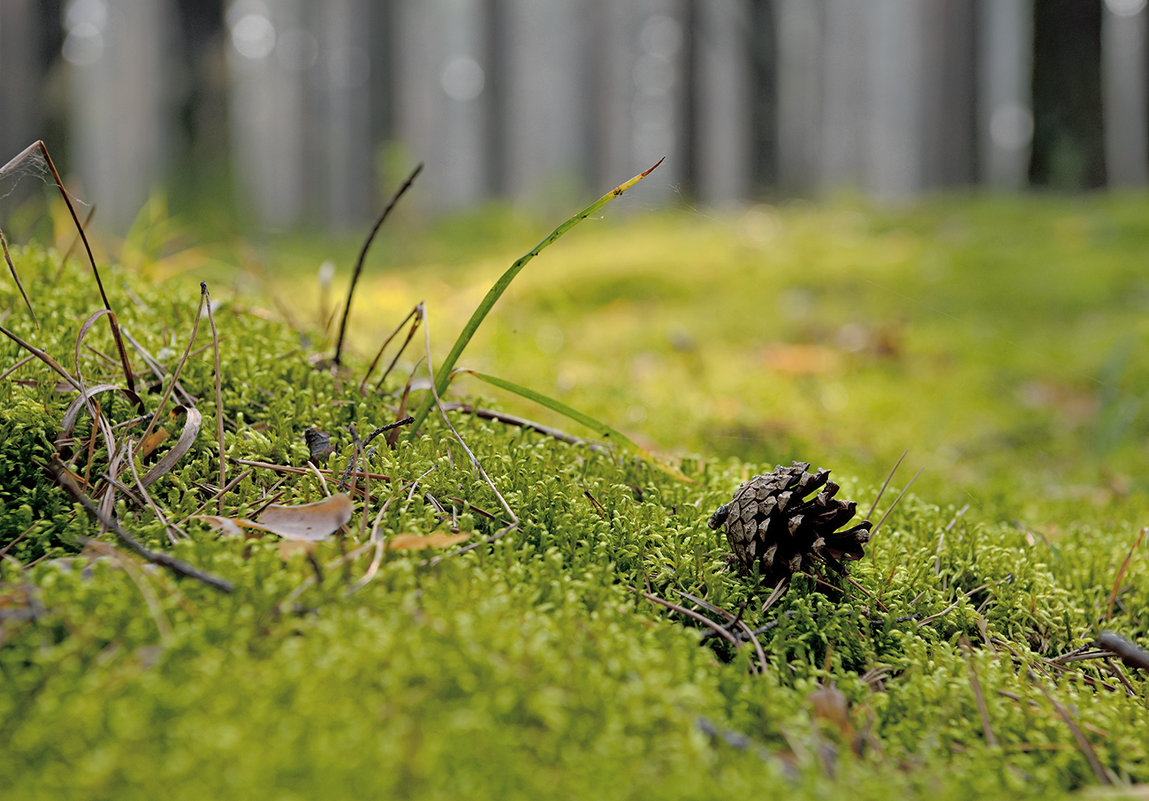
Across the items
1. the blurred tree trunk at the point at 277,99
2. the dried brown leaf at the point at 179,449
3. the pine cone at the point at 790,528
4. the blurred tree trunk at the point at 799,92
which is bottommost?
the pine cone at the point at 790,528

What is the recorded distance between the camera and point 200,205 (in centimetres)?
820

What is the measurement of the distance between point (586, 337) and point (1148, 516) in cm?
244

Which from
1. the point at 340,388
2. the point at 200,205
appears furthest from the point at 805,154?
the point at 340,388

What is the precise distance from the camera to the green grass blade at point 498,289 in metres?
1.09

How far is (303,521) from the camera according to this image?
1.01 m

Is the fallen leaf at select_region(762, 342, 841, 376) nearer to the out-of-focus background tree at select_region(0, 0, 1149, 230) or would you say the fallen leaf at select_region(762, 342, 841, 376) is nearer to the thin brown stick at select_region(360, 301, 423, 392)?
the out-of-focus background tree at select_region(0, 0, 1149, 230)

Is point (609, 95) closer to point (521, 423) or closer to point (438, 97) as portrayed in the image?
point (521, 423)

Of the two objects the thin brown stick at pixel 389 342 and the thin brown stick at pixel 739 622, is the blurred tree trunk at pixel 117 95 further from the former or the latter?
the thin brown stick at pixel 739 622

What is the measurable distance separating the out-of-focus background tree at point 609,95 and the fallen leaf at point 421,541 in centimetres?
60

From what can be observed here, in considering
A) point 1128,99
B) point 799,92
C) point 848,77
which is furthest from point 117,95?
point 1128,99

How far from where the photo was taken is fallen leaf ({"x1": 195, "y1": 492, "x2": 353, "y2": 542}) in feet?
3.26

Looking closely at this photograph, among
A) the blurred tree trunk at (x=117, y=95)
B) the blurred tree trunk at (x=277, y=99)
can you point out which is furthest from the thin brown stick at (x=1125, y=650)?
the blurred tree trunk at (x=117, y=95)

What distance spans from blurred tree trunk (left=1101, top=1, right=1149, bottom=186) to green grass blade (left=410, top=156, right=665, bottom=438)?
8.16 meters

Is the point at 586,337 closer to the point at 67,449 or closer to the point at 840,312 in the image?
the point at 840,312
